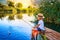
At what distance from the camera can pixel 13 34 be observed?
2.49 metres

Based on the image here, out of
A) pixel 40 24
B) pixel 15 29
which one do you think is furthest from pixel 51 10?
pixel 15 29

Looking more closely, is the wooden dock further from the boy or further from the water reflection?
the water reflection

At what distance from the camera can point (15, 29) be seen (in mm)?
2508

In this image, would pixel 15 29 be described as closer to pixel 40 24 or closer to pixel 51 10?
pixel 40 24

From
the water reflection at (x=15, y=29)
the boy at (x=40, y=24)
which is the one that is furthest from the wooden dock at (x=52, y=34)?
the water reflection at (x=15, y=29)

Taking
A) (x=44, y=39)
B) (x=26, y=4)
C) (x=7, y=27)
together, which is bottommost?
(x=44, y=39)

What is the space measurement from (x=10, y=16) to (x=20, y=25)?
18cm

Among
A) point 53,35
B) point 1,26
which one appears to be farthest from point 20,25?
point 53,35

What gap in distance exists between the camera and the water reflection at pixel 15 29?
8.12 feet

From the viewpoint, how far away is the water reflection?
2474mm

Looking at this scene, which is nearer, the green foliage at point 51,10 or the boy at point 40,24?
the boy at point 40,24

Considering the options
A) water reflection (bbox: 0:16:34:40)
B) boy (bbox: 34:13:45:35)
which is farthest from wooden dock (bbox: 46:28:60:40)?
water reflection (bbox: 0:16:34:40)

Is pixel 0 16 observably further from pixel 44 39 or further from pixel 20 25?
pixel 44 39

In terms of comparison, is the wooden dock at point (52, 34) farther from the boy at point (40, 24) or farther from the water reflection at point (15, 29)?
the water reflection at point (15, 29)
